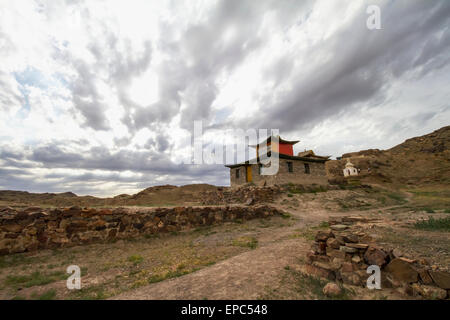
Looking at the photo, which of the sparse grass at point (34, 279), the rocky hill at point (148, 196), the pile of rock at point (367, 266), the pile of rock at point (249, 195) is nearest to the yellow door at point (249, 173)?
the rocky hill at point (148, 196)

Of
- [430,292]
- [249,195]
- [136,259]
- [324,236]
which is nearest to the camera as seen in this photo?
[430,292]

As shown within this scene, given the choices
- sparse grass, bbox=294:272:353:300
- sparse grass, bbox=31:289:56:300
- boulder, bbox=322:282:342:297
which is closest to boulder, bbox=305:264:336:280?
sparse grass, bbox=294:272:353:300

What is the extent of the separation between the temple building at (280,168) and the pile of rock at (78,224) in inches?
556

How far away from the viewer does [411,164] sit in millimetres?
38000

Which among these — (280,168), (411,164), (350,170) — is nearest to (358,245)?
(280,168)

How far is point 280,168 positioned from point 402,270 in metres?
18.9

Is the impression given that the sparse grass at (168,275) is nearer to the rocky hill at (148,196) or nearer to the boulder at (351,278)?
the boulder at (351,278)

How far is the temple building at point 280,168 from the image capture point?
21938 mm

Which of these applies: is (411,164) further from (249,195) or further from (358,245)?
(358,245)

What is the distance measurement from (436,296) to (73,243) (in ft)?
30.0
